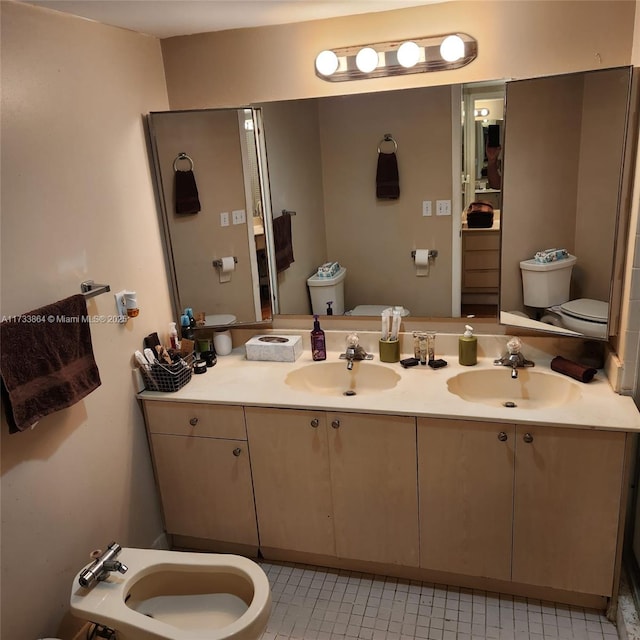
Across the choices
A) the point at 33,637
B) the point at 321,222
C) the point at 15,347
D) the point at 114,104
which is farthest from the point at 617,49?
the point at 33,637

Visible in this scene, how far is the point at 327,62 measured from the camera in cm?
214

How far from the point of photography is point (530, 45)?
1.96 metres

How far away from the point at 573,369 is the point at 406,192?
938 millimetres

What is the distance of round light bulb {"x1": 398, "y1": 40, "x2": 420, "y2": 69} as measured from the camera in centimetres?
205

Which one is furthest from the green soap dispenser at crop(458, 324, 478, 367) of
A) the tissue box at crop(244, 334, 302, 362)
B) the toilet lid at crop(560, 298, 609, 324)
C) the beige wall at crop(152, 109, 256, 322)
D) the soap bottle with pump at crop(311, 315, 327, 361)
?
the beige wall at crop(152, 109, 256, 322)

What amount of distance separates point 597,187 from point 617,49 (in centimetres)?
46

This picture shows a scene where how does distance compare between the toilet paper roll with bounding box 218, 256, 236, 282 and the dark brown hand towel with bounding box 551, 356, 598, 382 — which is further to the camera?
the toilet paper roll with bounding box 218, 256, 236, 282

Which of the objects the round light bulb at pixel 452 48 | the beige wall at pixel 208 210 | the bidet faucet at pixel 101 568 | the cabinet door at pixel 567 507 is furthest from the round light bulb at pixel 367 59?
the bidet faucet at pixel 101 568

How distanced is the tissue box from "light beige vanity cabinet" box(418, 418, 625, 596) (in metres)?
0.72

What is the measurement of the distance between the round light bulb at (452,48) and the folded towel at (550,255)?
2.60ft

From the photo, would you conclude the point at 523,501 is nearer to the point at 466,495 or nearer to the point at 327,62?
the point at 466,495

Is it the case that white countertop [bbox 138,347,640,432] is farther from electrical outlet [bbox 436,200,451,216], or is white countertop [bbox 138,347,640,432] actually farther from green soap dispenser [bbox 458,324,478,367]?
electrical outlet [bbox 436,200,451,216]

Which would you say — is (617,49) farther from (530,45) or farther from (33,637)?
(33,637)

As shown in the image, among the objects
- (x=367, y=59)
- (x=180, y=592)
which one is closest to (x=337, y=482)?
(x=180, y=592)
